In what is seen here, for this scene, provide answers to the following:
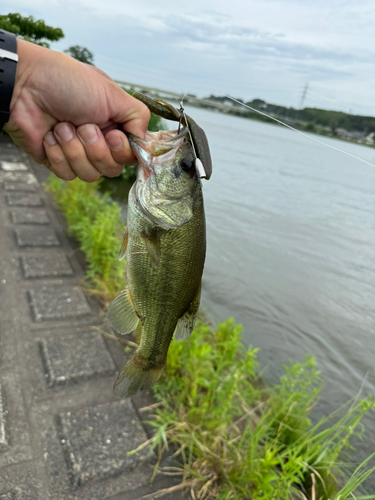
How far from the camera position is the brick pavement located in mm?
2395

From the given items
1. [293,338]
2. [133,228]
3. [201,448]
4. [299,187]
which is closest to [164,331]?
[133,228]

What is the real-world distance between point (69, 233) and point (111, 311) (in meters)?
3.98

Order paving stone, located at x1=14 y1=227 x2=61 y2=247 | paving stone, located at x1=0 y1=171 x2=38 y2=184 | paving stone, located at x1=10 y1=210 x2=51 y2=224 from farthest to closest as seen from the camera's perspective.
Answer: paving stone, located at x1=0 y1=171 x2=38 y2=184 → paving stone, located at x1=10 y1=210 x2=51 y2=224 → paving stone, located at x1=14 y1=227 x2=61 y2=247

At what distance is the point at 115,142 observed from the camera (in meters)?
1.76

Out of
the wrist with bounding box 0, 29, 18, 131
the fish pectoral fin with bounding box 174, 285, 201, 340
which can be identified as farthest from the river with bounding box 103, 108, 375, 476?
the wrist with bounding box 0, 29, 18, 131

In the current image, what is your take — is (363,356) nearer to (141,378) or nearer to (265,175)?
(141,378)

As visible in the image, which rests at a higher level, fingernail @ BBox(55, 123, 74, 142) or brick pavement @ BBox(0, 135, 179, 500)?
fingernail @ BBox(55, 123, 74, 142)

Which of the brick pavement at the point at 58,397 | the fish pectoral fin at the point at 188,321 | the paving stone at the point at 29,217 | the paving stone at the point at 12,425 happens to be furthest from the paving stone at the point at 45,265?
the fish pectoral fin at the point at 188,321

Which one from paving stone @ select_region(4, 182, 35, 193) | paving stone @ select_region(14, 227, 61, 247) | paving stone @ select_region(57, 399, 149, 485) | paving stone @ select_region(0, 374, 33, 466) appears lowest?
paving stone @ select_region(57, 399, 149, 485)

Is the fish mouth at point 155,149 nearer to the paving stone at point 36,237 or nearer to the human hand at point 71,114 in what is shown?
the human hand at point 71,114

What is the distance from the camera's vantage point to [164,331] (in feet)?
5.91

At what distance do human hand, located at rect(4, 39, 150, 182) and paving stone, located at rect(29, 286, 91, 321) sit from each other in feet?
7.20

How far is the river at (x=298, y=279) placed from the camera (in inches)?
219

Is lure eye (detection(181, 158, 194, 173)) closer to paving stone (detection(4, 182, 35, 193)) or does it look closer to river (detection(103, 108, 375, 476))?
river (detection(103, 108, 375, 476))
